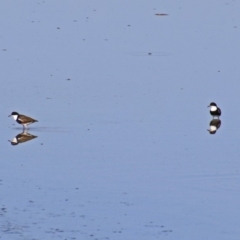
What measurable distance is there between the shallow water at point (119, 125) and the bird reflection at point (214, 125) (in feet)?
0.35

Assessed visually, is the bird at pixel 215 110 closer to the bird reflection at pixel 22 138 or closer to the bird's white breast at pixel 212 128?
the bird's white breast at pixel 212 128

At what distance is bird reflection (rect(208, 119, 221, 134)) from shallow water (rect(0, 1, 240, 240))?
0.11m

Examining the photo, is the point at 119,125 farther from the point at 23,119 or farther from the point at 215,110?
the point at 215,110

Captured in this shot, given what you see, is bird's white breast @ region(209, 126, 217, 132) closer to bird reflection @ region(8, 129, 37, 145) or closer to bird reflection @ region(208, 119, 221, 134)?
bird reflection @ region(208, 119, 221, 134)

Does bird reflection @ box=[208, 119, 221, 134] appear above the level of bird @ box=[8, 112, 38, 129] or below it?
above

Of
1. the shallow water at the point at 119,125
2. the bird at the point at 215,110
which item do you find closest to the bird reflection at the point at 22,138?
the shallow water at the point at 119,125

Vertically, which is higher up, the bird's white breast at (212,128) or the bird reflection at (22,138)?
the bird's white breast at (212,128)

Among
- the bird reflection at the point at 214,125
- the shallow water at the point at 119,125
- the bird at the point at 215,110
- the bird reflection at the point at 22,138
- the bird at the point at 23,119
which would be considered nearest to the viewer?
the shallow water at the point at 119,125

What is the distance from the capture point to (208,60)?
802 inches

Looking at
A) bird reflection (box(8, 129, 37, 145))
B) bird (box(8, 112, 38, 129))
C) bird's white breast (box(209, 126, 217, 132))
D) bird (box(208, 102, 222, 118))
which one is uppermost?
bird (box(208, 102, 222, 118))

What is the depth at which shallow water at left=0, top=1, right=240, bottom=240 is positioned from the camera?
10078 millimetres

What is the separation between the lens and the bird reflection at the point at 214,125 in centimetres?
1511

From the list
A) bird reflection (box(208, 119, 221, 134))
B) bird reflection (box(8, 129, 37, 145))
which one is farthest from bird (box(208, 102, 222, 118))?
bird reflection (box(8, 129, 37, 145))

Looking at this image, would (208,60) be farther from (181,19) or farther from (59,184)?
(59,184)
